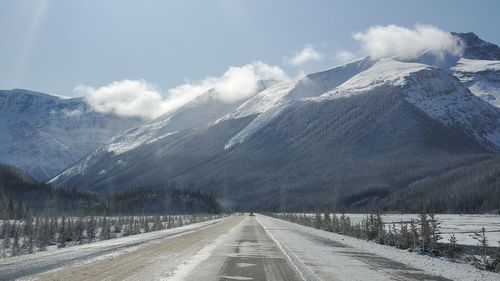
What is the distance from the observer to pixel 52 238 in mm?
64562

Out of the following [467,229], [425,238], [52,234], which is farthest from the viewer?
[467,229]

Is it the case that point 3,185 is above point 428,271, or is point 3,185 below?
above

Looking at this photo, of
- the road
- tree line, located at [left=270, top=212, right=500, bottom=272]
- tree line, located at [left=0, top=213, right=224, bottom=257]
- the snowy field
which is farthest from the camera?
tree line, located at [left=0, top=213, right=224, bottom=257]

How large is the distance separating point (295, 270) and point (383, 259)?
8388 mm

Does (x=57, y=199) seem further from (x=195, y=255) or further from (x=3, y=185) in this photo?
(x=195, y=255)

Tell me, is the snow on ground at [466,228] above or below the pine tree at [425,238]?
below

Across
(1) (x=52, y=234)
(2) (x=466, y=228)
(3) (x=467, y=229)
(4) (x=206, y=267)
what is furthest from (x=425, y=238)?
(1) (x=52, y=234)

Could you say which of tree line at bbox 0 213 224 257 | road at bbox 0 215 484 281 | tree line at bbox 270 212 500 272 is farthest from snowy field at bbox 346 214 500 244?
tree line at bbox 0 213 224 257

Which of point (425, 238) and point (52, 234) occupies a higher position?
point (425, 238)

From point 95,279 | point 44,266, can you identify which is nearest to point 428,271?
point 95,279

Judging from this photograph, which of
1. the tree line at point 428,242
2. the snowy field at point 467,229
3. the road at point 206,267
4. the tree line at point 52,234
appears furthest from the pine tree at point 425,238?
the tree line at point 52,234

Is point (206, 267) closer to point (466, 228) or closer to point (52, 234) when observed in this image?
point (52, 234)

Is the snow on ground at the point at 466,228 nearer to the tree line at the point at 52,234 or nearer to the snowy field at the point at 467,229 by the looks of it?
the snowy field at the point at 467,229

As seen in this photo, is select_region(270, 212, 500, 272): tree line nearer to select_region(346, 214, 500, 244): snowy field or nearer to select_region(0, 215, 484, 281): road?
select_region(0, 215, 484, 281): road
